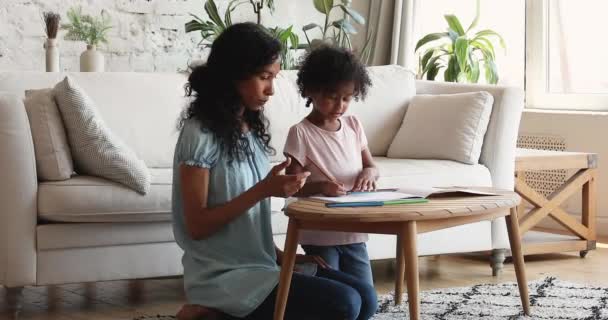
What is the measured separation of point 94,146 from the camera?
3.14 m

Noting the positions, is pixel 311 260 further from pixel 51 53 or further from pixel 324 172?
pixel 51 53

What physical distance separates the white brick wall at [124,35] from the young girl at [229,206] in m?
2.63

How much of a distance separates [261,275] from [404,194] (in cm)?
48

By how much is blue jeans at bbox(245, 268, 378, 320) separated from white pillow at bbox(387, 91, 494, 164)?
5.25 ft

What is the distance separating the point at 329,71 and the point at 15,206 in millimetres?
1091

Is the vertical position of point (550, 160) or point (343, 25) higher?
point (343, 25)

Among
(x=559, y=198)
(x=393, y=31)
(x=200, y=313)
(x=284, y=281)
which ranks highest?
(x=393, y=31)

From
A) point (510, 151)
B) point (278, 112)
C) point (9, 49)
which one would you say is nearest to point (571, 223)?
point (510, 151)

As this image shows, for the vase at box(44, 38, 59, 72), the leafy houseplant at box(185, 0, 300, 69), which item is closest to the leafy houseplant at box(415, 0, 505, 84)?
the leafy houseplant at box(185, 0, 300, 69)

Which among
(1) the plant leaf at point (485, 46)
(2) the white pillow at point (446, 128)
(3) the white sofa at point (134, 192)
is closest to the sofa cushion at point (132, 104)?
(3) the white sofa at point (134, 192)

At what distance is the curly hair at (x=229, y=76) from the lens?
2.26 metres

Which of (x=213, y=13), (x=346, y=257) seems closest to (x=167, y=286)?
(x=346, y=257)

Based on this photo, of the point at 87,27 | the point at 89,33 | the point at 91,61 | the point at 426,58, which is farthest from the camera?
the point at 426,58

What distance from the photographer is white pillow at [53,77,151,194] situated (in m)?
3.11
